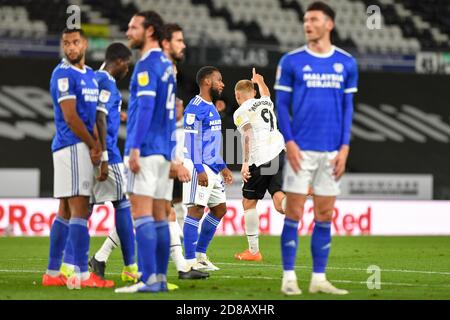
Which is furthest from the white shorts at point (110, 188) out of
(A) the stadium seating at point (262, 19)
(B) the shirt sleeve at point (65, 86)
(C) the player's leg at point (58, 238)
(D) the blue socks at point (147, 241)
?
(A) the stadium seating at point (262, 19)

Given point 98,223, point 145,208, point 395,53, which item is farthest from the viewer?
point 395,53

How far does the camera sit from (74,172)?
851 centimetres

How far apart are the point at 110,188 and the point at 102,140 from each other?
1.51 ft

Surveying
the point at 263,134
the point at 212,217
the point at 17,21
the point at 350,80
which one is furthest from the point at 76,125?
the point at 17,21

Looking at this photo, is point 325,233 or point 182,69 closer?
point 325,233

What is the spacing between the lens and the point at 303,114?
804cm

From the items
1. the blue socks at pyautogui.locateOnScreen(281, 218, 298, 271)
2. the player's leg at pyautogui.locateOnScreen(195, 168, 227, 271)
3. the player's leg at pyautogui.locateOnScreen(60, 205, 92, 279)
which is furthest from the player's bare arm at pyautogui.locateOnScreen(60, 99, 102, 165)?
the player's leg at pyautogui.locateOnScreen(195, 168, 227, 271)

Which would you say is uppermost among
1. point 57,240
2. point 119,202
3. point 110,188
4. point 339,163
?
point 339,163

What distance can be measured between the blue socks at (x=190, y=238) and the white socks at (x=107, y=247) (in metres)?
0.92

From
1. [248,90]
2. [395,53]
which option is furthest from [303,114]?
[395,53]

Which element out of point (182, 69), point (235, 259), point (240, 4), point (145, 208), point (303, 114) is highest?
point (240, 4)

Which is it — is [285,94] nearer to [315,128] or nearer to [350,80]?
[315,128]

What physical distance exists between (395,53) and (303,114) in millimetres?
16114

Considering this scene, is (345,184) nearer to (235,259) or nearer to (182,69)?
(182,69)
